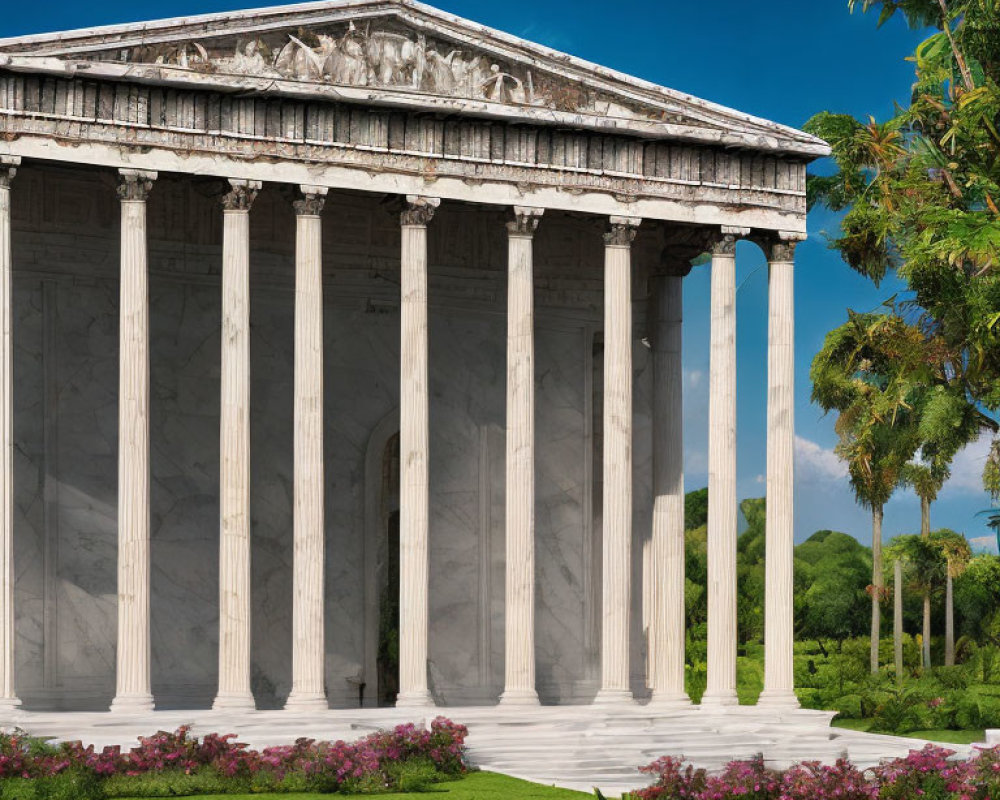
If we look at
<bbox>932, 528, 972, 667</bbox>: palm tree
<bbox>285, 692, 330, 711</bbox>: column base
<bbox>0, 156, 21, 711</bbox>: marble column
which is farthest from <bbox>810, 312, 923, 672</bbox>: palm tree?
<bbox>0, 156, 21, 711</bbox>: marble column

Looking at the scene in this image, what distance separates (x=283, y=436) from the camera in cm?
4359

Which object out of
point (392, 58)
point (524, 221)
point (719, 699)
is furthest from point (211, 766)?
point (392, 58)

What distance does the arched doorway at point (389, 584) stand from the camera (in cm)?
4391

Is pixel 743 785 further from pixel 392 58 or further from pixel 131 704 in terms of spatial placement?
pixel 392 58

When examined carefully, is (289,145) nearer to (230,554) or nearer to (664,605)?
(230,554)

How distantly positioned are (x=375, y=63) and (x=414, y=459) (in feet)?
27.7

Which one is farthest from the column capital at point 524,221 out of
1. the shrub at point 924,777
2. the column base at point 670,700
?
the shrub at point 924,777

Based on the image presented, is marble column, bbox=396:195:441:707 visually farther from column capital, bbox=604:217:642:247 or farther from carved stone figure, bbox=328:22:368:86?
column capital, bbox=604:217:642:247

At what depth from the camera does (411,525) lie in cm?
3897

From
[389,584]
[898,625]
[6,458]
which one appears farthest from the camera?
[898,625]

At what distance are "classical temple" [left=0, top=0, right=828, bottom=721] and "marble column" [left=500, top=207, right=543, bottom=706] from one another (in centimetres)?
8

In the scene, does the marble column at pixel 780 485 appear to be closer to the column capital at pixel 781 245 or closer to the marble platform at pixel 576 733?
the column capital at pixel 781 245

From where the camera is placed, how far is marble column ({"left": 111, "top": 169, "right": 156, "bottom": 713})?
36.3 meters

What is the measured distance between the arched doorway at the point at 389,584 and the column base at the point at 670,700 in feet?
20.4
